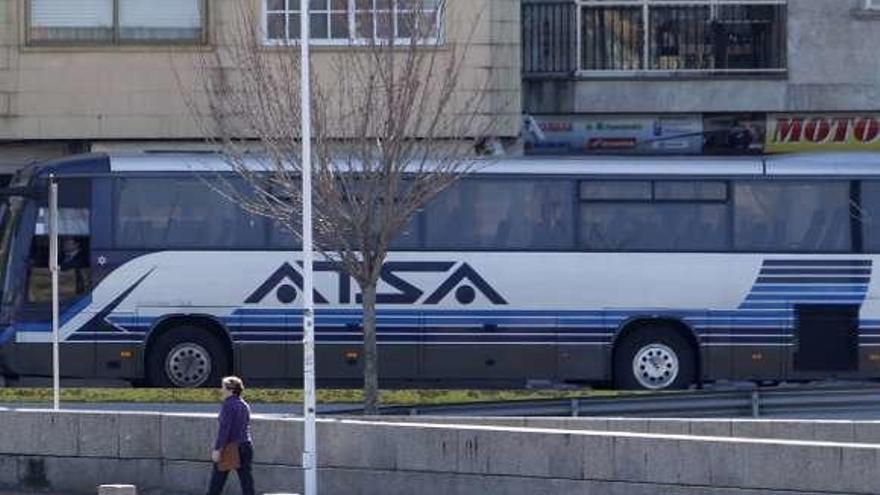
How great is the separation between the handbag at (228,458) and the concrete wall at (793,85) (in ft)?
58.9

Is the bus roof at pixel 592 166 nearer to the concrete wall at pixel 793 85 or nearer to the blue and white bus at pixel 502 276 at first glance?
the blue and white bus at pixel 502 276

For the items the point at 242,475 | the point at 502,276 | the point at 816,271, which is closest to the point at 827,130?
the point at 816,271

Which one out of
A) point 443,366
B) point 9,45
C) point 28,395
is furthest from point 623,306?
point 9,45

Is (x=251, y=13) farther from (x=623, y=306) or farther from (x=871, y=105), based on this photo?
(x=871, y=105)

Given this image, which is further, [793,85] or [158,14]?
[793,85]

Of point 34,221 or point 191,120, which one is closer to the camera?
point 34,221

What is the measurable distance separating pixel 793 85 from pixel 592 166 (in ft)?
29.5

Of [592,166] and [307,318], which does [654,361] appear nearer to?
[592,166]

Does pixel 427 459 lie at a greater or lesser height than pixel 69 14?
lesser

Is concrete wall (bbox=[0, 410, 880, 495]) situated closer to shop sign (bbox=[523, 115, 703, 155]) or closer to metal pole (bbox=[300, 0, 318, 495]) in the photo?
metal pole (bbox=[300, 0, 318, 495])

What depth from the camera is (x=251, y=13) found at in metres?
25.5

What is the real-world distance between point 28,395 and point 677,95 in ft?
45.7

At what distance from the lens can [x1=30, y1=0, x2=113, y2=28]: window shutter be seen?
3203cm

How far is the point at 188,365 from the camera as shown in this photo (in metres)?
26.9
